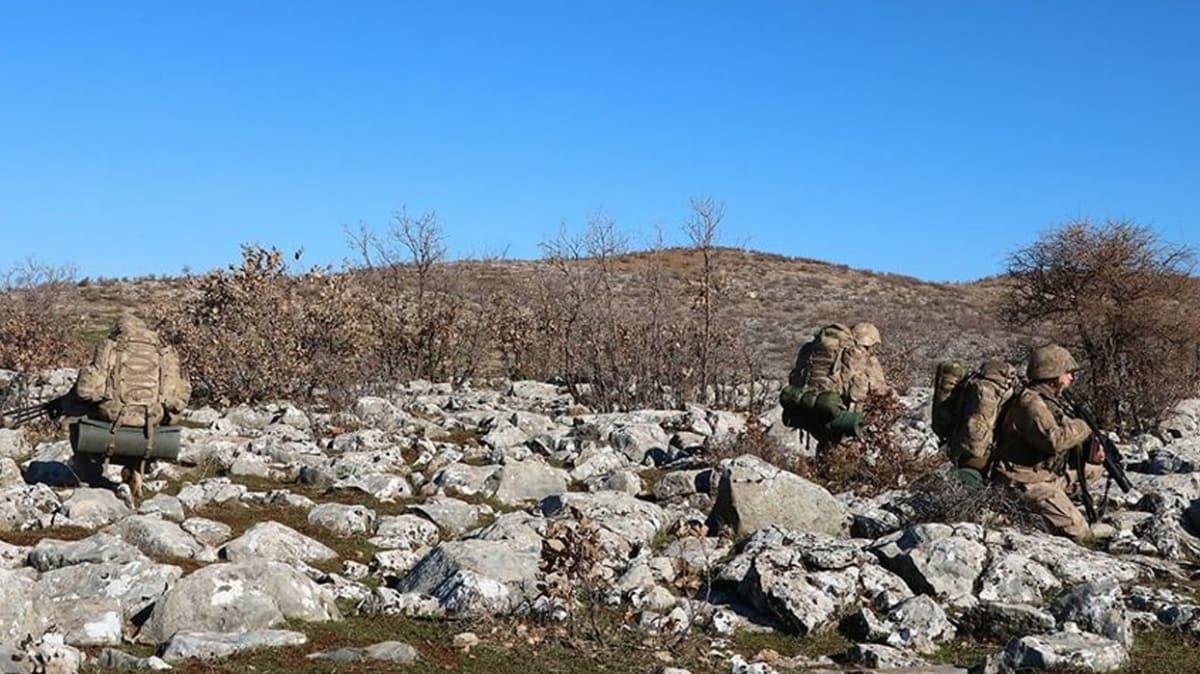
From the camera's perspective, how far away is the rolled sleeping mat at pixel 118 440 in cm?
1148

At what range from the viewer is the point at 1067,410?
1054 centimetres

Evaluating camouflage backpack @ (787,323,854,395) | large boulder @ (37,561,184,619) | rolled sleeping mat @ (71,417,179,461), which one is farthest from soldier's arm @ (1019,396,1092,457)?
rolled sleeping mat @ (71,417,179,461)

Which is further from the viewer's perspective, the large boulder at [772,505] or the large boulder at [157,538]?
→ the large boulder at [772,505]

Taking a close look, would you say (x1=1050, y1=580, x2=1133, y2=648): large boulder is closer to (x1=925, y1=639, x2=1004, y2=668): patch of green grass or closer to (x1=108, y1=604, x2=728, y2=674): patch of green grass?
(x1=925, y1=639, x2=1004, y2=668): patch of green grass

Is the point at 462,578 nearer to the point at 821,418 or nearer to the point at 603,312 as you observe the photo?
the point at 821,418

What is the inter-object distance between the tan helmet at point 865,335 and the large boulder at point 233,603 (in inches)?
316

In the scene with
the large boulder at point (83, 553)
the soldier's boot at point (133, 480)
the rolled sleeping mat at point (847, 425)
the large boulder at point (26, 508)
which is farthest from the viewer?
the rolled sleeping mat at point (847, 425)

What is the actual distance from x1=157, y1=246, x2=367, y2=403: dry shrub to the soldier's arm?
449 inches

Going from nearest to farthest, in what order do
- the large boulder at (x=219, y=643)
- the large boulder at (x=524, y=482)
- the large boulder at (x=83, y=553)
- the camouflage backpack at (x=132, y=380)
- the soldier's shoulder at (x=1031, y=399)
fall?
the large boulder at (x=219, y=643) → the large boulder at (x=83, y=553) → the soldier's shoulder at (x=1031, y=399) → the camouflage backpack at (x=132, y=380) → the large boulder at (x=524, y=482)

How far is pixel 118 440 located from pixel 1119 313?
14.8m

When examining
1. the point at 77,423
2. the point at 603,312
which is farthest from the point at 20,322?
the point at 77,423

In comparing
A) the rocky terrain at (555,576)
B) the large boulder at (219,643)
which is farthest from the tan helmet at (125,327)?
the large boulder at (219,643)

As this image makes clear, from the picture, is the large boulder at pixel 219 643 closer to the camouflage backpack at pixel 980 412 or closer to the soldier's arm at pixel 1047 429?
the camouflage backpack at pixel 980 412

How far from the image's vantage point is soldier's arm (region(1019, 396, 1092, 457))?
10219 mm
